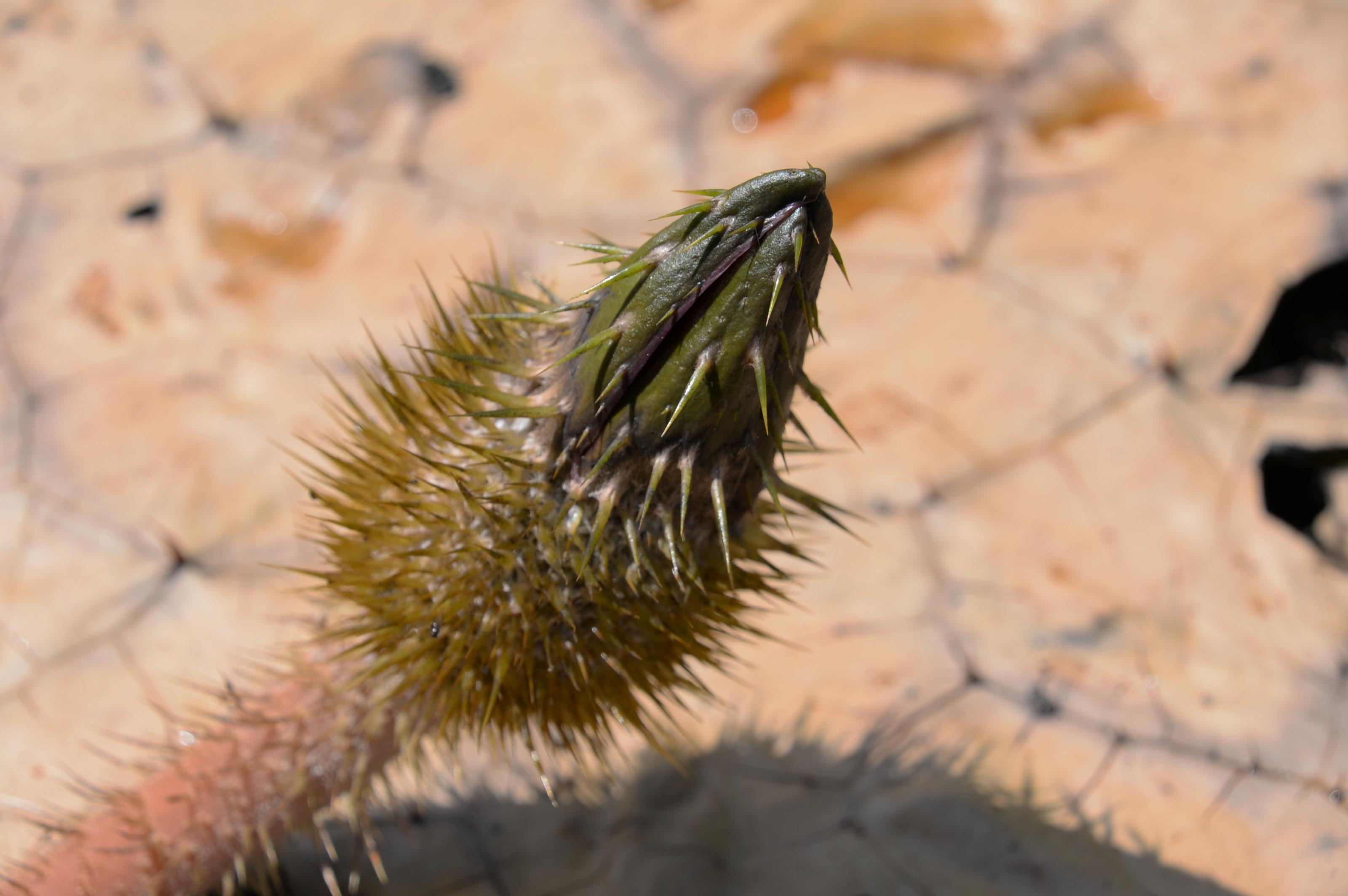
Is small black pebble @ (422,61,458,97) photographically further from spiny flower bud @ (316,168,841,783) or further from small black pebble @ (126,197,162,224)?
spiny flower bud @ (316,168,841,783)

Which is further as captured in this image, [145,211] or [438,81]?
[438,81]

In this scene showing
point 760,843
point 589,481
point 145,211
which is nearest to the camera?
point 589,481

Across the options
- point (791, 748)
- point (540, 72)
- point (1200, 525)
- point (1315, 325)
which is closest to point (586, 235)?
point (540, 72)

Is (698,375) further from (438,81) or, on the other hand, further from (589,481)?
(438,81)

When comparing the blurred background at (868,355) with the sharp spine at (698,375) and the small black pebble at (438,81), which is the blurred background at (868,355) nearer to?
the small black pebble at (438,81)

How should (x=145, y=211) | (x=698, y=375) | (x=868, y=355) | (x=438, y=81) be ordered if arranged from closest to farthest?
(x=698, y=375) < (x=868, y=355) < (x=145, y=211) < (x=438, y=81)

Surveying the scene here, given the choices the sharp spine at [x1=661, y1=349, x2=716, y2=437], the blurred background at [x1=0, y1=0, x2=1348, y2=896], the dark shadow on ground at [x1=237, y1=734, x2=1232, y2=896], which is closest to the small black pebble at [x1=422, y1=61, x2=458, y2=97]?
the blurred background at [x1=0, y1=0, x2=1348, y2=896]

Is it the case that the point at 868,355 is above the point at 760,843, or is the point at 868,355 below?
above

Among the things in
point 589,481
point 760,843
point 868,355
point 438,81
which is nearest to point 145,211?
point 438,81

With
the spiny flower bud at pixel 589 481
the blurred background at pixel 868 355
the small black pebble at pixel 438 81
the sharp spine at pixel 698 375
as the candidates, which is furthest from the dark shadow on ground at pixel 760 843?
the small black pebble at pixel 438 81
